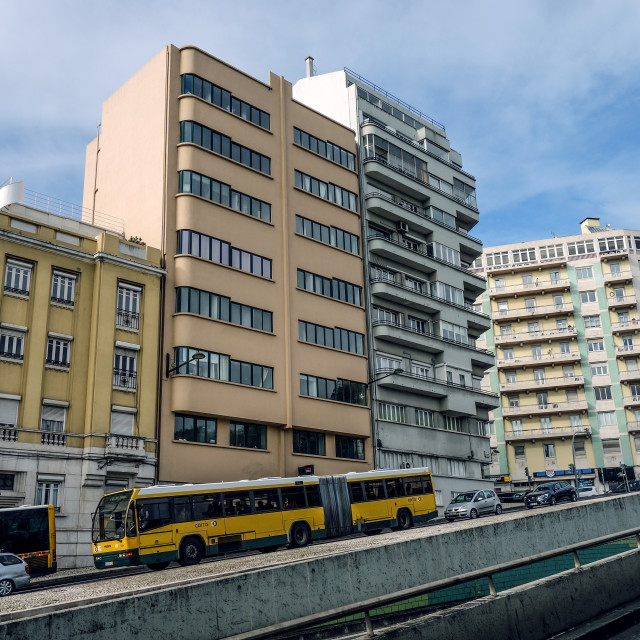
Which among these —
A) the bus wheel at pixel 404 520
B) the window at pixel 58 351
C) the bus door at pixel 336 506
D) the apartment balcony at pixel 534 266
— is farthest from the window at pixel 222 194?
the apartment balcony at pixel 534 266

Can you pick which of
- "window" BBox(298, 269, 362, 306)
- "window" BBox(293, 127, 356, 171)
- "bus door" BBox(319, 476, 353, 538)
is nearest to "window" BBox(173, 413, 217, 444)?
"bus door" BBox(319, 476, 353, 538)

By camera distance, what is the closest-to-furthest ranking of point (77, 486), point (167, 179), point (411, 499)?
point (77, 486)
point (411, 499)
point (167, 179)

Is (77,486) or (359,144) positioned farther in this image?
(359,144)

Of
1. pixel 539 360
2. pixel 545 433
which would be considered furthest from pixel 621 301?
pixel 545 433

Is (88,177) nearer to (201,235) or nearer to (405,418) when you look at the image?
(201,235)

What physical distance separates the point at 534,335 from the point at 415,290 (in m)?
41.1

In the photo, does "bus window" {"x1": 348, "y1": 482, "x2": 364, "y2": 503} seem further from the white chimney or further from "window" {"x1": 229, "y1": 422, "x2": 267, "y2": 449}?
the white chimney

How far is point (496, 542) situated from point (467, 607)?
19.4ft

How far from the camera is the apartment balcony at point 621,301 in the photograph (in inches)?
3506

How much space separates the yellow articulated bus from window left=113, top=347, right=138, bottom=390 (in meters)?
9.26

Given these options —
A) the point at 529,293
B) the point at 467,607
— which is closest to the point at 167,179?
the point at 467,607

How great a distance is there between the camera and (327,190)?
50500mm

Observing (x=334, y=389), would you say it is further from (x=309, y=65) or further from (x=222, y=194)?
(x=309, y=65)

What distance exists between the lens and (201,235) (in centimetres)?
4097
